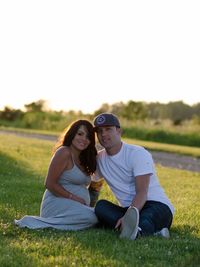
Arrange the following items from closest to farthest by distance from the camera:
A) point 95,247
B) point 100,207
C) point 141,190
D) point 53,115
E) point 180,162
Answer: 1. point 95,247
2. point 141,190
3. point 100,207
4. point 180,162
5. point 53,115

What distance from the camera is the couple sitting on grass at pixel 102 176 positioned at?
7648 millimetres

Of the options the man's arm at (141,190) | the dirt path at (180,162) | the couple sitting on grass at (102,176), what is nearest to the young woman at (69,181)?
the couple sitting on grass at (102,176)

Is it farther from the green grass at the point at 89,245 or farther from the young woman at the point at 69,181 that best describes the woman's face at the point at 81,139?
the green grass at the point at 89,245

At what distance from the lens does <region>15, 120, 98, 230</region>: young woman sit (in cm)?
780

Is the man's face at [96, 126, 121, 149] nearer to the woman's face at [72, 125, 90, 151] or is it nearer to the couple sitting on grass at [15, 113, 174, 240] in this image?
the couple sitting on grass at [15, 113, 174, 240]

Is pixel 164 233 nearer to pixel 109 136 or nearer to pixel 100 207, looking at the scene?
pixel 100 207

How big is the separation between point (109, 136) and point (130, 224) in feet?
3.87

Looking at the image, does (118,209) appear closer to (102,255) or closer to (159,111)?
(102,255)

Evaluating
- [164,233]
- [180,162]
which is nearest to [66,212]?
[164,233]

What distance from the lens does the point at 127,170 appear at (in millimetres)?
7742

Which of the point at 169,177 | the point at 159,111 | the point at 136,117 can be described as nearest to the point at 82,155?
the point at 169,177

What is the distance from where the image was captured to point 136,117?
202 ft

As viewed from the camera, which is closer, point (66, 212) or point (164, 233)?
point (164, 233)

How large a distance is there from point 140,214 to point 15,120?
59.4 m
